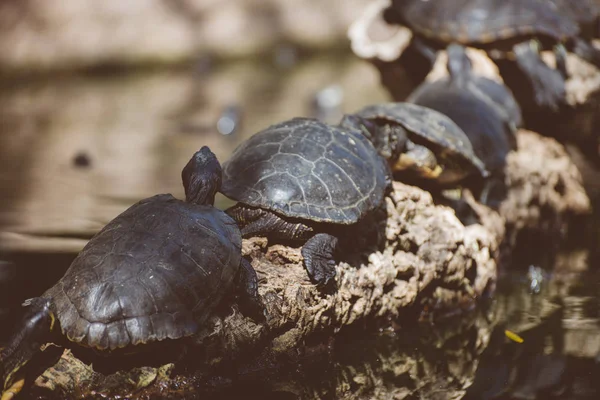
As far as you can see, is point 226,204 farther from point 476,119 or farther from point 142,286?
point 142,286

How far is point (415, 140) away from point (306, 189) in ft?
3.52

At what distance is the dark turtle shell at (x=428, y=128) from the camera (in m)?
3.83

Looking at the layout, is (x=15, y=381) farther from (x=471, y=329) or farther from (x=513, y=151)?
(x=513, y=151)

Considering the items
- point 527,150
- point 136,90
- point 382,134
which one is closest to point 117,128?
point 136,90

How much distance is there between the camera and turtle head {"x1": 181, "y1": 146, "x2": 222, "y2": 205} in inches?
114

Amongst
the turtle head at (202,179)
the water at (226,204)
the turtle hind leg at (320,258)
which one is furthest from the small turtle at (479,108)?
the turtle head at (202,179)

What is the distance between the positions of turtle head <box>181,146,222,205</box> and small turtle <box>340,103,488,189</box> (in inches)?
39.5

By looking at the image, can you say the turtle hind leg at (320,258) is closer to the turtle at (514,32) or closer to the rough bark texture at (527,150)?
the rough bark texture at (527,150)

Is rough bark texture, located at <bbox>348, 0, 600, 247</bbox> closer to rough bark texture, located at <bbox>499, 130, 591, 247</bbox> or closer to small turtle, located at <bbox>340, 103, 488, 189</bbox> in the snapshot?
rough bark texture, located at <bbox>499, 130, 591, 247</bbox>

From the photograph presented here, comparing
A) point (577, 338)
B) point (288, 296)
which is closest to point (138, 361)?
point (288, 296)

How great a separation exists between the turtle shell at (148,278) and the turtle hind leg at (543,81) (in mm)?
3499

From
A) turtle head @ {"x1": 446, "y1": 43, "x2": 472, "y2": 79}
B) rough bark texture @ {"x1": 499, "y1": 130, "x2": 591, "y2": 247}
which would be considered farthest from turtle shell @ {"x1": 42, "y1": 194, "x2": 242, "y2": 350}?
turtle head @ {"x1": 446, "y1": 43, "x2": 472, "y2": 79}

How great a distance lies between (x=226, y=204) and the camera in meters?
4.94

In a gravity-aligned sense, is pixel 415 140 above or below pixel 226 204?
above
